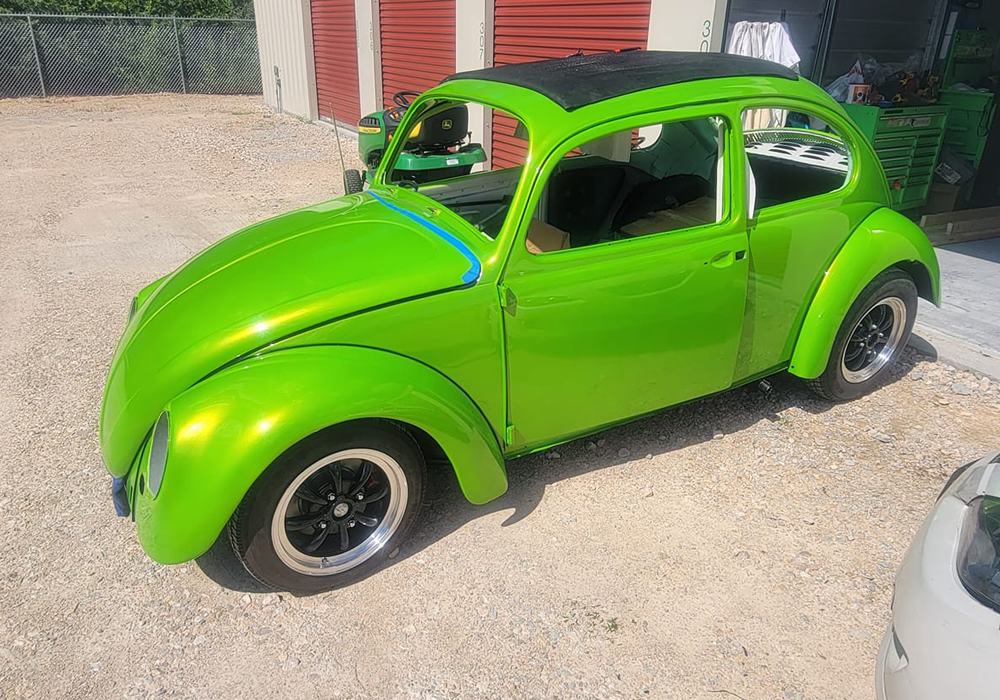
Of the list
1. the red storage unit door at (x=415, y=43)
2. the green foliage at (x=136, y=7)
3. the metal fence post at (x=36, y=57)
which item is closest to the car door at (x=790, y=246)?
the red storage unit door at (x=415, y=43)

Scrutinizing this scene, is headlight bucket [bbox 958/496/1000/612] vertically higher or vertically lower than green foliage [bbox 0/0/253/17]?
lower

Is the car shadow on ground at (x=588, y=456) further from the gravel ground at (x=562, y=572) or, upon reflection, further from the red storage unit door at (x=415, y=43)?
the red storage unit door at (x=415, y=43)

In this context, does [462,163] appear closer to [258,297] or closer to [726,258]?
[726,258]

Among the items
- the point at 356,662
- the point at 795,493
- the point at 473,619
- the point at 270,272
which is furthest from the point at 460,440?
the point at 795,493

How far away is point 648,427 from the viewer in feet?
12.6

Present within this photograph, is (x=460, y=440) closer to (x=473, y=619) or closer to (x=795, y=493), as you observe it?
(x=473, y=619)

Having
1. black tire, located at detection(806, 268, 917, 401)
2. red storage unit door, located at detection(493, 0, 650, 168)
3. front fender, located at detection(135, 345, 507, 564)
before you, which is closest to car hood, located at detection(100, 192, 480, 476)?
front fender, located at detection(135, 345, 507, 564)

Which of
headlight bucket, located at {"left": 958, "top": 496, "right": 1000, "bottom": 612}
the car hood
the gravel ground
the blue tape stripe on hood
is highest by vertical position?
the blue tape stripe on hood

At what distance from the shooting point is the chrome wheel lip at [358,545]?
100 inches

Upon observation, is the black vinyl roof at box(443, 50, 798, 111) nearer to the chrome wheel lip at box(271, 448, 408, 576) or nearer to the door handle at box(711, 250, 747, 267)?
the door handle at box(711, 250, 747, 267)

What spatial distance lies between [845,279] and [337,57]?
12.3m

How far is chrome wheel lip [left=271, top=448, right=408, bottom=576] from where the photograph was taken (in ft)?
8.34

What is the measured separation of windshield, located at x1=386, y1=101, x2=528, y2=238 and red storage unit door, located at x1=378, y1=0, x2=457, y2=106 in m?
1.25

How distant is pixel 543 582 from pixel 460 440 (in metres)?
0.68
